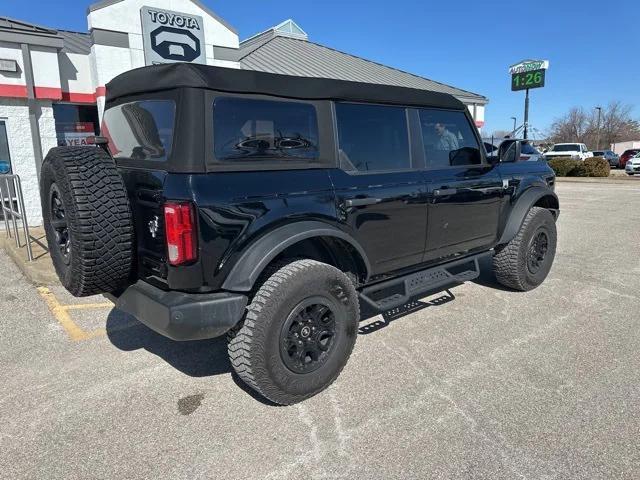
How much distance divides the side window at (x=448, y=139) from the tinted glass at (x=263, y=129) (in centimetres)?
124

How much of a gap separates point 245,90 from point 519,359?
2.75m

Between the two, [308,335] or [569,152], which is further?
[569,152]

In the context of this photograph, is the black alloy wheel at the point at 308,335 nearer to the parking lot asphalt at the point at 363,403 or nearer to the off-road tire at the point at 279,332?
the off-road tire at the point at 279,332

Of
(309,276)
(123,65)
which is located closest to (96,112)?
(123,65)

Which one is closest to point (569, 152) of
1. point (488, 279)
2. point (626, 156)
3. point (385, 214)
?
point (626, 156)

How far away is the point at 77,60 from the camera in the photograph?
9.59 meters

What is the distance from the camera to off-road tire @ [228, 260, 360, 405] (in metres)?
2.61

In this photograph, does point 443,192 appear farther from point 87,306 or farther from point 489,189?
point 87,306

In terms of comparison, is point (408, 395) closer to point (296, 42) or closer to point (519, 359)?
point (519, 359)

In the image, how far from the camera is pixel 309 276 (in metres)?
2.77

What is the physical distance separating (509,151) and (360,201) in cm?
212

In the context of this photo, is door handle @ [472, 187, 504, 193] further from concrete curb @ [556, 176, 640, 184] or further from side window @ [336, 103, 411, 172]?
concrete curb @ [556, 176, 640, 184]

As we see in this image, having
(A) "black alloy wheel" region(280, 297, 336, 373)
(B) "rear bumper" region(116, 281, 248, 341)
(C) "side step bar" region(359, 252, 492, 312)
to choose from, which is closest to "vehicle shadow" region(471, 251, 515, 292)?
(C) "side step bar" region(359, 252, 492, 312)

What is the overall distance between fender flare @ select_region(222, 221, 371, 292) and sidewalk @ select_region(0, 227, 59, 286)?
383 centimetres
